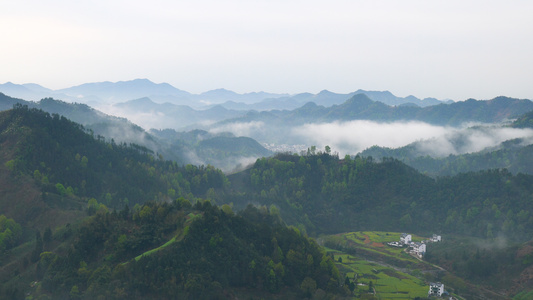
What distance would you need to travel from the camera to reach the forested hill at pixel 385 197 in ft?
515

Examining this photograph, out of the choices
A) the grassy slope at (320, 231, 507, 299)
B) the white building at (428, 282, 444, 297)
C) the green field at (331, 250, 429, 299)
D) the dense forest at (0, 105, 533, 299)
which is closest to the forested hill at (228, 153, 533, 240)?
the dense forest at (0, 105, 533, 299)

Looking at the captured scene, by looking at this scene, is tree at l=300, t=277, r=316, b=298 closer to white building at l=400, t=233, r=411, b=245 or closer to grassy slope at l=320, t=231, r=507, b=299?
grassy slope at l=320, t=231, r=507, b=299

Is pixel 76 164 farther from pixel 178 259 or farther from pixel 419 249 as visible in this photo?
pixel 419 249

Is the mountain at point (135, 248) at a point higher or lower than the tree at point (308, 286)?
higher

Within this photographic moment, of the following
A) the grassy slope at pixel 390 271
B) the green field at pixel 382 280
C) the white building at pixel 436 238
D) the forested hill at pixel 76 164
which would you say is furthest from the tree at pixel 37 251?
the white building at pixel 436 238

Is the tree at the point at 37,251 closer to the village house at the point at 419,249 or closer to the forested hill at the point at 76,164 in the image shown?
the forested hill at the point at 76,164

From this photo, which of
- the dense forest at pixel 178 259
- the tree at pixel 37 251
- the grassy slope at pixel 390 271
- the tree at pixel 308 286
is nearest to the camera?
the dense forest at pixel 178 259

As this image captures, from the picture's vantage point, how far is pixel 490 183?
557 ft

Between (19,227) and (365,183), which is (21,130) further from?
(365,183)

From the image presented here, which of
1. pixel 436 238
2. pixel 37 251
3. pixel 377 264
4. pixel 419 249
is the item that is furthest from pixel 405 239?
pixel 37 251

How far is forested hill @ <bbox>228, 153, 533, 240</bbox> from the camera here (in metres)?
157

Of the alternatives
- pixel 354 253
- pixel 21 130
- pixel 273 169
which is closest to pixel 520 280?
pixel 354 253

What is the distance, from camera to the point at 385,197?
178125 millimetres

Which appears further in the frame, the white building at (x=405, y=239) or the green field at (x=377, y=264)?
the white building at (x=405, y=239)
